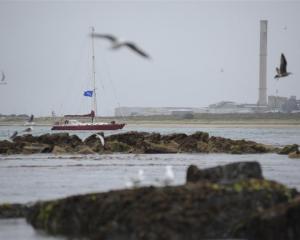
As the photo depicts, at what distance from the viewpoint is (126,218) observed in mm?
18562

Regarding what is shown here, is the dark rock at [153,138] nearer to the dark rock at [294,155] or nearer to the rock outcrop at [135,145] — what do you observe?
the rock outcrop at [135,145]

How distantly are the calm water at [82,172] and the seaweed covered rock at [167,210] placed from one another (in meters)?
0.91

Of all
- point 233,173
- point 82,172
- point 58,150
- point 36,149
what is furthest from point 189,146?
point 233,173

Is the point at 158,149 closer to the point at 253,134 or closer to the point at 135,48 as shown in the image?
the point at 135,48

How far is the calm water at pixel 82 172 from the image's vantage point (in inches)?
1077

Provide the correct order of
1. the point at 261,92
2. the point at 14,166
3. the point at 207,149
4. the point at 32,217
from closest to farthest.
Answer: the point at 32,217
the point at 14,166
the point at 207,149
the point at 261,92

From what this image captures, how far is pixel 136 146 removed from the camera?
176ft

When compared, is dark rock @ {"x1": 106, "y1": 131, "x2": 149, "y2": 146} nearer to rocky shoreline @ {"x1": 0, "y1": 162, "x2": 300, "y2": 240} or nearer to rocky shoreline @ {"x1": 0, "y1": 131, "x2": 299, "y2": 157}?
rocky shoreline @ {"x1": 0, "y1": 131, "x2": 299, "y2": 157}

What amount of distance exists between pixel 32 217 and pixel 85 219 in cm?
208

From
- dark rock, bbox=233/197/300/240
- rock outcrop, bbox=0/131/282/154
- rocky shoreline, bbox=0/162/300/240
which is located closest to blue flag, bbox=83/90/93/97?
rock outcrop, bbox=0/131/282/154

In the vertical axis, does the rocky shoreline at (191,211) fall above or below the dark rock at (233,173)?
below

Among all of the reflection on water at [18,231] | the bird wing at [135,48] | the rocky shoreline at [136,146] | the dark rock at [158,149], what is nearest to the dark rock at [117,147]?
the rocky shoreline at [136,146]

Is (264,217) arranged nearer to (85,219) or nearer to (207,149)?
(85,219)

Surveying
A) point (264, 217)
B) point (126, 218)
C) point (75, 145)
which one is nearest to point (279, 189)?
point (264, 217)
